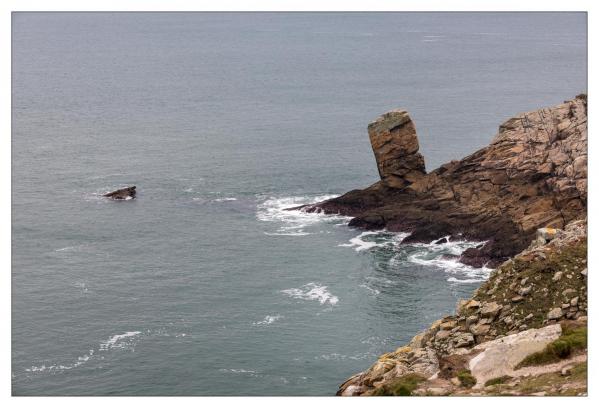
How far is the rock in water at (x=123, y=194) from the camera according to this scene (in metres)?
168

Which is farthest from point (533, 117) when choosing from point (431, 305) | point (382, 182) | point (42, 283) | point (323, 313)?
point (42, 283)

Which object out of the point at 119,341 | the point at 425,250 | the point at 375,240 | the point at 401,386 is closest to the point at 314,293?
the point at 425,250

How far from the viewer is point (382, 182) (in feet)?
506

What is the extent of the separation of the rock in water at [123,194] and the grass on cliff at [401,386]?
10627 cm

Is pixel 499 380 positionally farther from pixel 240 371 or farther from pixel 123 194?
pixel 123 194

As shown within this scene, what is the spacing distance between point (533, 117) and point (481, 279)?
27600mm

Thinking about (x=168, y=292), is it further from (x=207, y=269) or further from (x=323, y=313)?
(x=323, y=313)

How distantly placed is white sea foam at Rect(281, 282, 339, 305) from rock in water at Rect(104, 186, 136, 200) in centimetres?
5131

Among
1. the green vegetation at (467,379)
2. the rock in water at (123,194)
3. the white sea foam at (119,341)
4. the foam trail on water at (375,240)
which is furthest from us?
the rock in water at (123,194)

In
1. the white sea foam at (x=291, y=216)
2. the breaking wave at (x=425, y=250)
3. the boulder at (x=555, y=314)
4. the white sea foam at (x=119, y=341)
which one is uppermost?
the white sea foam at (x=291, y=216)

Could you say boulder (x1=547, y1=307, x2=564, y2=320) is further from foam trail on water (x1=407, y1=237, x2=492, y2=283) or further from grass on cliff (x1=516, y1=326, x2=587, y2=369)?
foam trail on water (x1=407, y1=237, x2=492, y2=283)

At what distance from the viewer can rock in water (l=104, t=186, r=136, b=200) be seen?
16762cm

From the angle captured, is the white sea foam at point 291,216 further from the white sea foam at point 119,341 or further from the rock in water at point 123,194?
the white sea foam at point 119,341

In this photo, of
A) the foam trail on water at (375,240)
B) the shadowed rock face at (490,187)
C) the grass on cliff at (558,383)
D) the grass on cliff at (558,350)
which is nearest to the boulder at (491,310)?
the grass on cliff at (558,350)
